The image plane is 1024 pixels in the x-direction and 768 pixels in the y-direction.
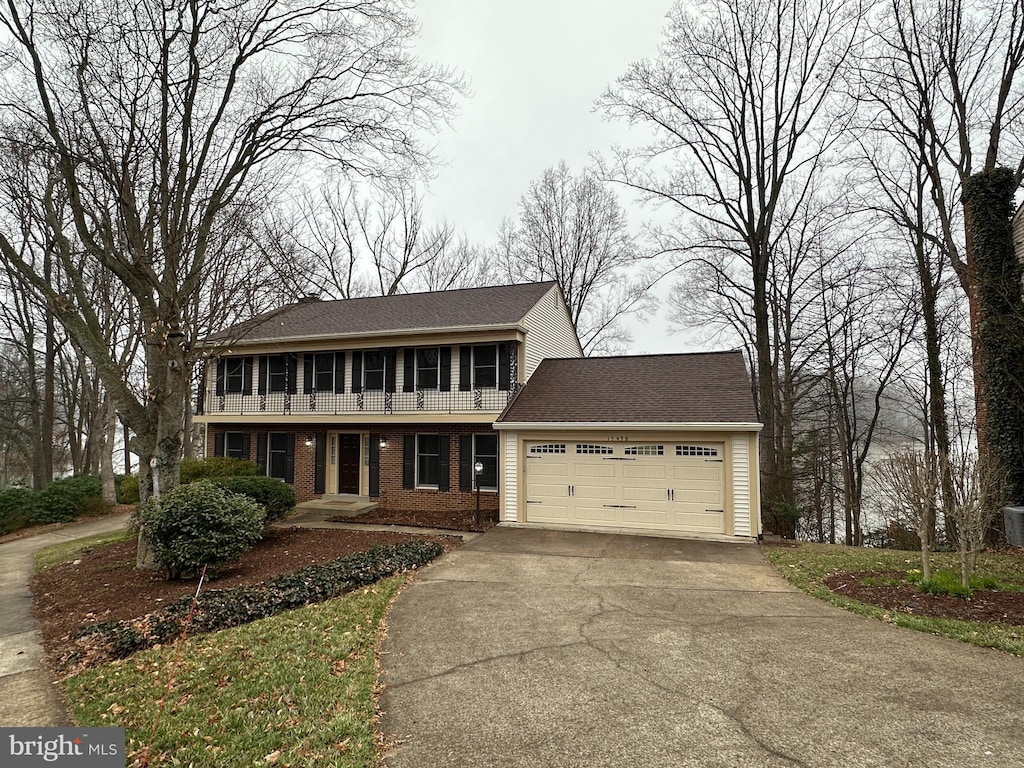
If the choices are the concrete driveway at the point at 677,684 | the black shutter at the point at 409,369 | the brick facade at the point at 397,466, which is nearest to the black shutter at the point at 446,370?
the black shutter at the point at 409,369

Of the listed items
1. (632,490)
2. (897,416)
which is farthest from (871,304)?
(632,490)

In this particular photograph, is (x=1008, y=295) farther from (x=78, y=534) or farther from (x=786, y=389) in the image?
(x=78, y=534)

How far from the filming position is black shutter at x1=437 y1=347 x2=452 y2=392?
570 inches

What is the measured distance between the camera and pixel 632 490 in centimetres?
1180

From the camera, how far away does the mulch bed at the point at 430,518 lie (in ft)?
40.9

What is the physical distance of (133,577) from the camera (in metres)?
8.31

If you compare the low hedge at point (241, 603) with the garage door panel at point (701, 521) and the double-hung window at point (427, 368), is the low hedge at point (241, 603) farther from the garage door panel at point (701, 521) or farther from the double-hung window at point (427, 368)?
the double-hung window at point (427, 368)

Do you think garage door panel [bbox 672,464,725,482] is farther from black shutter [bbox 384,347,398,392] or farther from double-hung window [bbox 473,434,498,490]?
black shutter [bbox 384,347,398,392]

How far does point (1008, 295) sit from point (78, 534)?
2345 cm

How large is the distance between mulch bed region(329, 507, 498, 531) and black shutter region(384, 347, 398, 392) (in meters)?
3.60

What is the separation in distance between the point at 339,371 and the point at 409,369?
249 centimetres

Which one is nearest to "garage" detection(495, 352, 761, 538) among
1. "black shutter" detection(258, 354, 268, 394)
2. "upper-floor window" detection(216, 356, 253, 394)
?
"black shutter" detection(258, 354, 268, 394)

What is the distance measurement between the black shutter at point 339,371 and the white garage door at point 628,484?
21.7ft

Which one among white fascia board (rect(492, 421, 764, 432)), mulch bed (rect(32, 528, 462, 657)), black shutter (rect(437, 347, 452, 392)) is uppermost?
black shutter (rect(437, 347, 452, 392))
